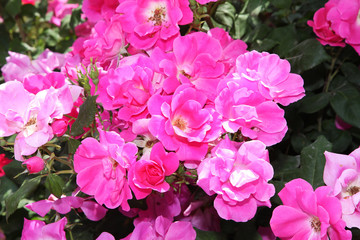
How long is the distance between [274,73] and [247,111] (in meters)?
0.13

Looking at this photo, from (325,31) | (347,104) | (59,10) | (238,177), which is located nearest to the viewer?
(238,177)

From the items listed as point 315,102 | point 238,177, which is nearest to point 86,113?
point 238,177

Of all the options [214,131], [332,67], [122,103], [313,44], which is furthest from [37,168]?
[332,67]

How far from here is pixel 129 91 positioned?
2.77ft

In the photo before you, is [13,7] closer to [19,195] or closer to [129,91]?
[19,195]

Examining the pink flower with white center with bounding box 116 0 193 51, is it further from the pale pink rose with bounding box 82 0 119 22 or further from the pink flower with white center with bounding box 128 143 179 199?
the pink flower with white center with bounding box 128 143 179 199

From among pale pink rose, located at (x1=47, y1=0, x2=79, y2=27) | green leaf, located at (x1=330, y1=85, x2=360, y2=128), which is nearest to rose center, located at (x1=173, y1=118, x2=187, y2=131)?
green leaf, located at (x1=330, y1=85, x2=360, y2=128)

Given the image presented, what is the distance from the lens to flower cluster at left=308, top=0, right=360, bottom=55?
42.4 inches

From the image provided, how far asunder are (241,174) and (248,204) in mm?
74

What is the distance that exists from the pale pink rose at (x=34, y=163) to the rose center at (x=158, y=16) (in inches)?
15.0

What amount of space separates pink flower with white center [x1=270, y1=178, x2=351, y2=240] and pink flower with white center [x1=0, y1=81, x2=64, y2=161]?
0.46m

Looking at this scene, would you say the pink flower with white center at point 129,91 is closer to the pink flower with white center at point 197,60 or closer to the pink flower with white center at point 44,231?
the pink flower with white center at point 197,60

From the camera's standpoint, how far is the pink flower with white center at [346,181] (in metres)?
0.80

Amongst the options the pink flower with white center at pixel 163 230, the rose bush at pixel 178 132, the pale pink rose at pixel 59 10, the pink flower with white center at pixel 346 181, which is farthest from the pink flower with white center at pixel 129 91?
the pale pink rose at pixel 59 10
